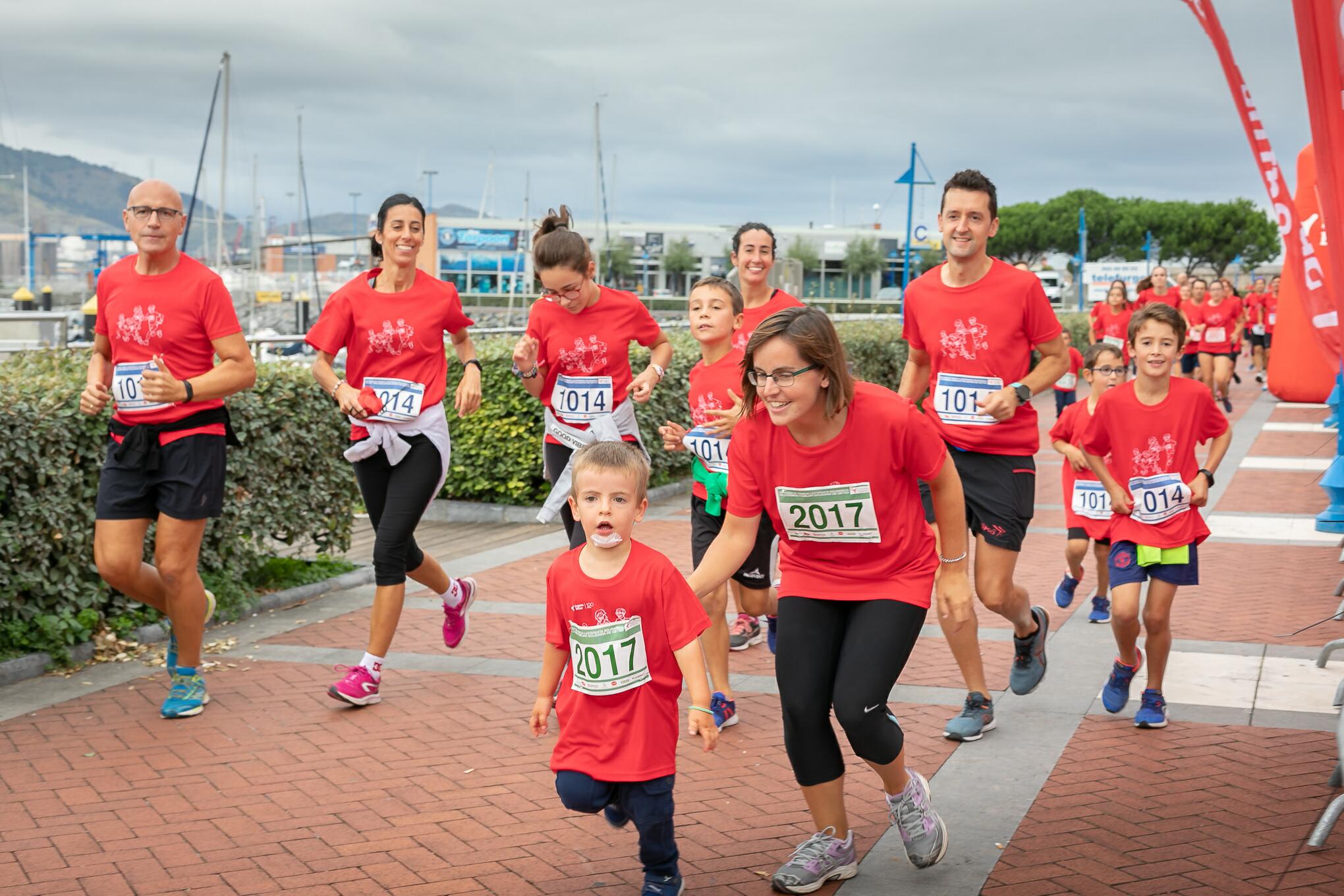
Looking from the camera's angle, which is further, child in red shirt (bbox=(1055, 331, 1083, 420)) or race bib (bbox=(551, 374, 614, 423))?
child in red shirt (bbox=(1055, 331, 1083, 420))

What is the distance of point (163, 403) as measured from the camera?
221 inches

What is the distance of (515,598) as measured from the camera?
833cm

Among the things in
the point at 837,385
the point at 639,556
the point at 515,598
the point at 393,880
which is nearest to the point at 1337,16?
the point at 837,385

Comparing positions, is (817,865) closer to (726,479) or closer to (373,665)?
(726,479)

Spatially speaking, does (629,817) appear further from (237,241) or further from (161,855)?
(237,241)

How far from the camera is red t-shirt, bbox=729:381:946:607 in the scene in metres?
3.84

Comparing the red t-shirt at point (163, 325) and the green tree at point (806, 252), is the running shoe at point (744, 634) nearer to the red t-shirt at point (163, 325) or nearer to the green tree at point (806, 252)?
the red t-shirt at point (163, 325)

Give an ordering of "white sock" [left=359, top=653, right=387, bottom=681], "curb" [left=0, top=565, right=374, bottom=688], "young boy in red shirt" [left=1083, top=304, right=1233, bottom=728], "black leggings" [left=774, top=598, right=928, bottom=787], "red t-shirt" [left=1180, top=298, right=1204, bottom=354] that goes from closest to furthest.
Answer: "black leggings" [left=774, top=598, right=928, bottom=787] < "young boy in red shirt" [left=1083, top=304, right=1233, bottom=728] < "white sock" [left=359, top=653, right=387, bottom=681] < "curb" [left=0, top=565, right=374, bottom=688] < "red t-shirt" [left=1180, top=298, right=1204, bottom=354]

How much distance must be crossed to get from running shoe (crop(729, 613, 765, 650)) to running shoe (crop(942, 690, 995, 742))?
68.7 inches

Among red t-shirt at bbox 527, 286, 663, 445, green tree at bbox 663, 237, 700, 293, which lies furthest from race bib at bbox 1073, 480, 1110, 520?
green tree at bbox 663, 237, 700, 293

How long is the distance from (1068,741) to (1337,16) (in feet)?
10.1

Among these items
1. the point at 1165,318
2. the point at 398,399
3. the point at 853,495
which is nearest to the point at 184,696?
the point at 398,399

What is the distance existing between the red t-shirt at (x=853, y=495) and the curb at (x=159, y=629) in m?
4.09

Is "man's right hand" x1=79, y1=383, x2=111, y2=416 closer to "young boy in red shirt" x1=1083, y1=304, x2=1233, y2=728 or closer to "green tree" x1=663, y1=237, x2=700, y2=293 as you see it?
"young boy in red shirt" x1=1083, y1=304, x2=1233, y2=728
